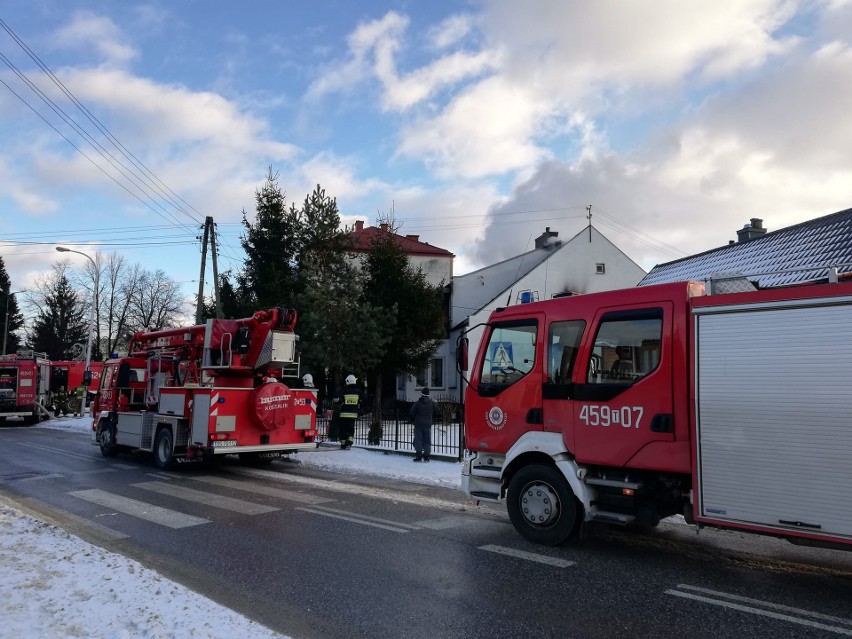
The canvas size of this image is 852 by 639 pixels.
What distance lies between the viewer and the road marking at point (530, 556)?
6.04 metres

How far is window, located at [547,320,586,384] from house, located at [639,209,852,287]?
9.07 m

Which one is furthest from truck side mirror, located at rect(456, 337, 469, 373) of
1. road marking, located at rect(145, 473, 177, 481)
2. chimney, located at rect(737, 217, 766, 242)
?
chimney, located at rect(737, 217, 766, 242)

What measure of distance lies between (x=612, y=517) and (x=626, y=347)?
5.71ft

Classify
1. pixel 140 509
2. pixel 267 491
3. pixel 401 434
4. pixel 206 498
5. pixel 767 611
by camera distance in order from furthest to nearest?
A: pixel 401 434 < pixel 267 491 < pixel 206 498 < pixel 140 509 < pixel 767 611

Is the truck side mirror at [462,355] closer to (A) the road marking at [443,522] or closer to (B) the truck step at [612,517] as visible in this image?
(A) the road marking at [443,522]

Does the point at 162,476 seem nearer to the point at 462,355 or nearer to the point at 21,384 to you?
the point at 462,355

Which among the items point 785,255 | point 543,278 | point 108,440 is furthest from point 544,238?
point 108,440

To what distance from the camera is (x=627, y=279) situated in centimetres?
3155

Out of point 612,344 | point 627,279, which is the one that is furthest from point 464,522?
point 627,279

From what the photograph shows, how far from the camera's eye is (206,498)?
961 cm

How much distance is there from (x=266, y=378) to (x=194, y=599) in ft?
27.2

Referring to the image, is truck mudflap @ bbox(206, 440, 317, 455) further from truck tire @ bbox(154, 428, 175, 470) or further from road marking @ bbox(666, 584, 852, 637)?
road marking @ bbox(666, 584, 852, 637)

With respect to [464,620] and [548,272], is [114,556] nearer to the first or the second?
[464,620]

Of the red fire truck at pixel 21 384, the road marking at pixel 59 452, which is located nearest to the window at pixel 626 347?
the road marking at pixel 59 452
